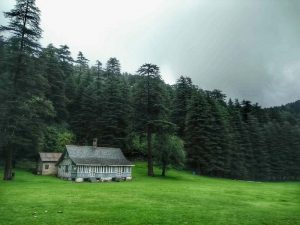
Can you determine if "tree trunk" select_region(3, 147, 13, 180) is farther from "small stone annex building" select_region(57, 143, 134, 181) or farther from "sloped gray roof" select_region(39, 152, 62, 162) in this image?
"sloped gray roof" select_region(39, 152, 62, 162)

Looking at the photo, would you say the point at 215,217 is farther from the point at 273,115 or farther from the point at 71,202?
the point at 273,115

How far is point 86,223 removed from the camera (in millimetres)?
14633

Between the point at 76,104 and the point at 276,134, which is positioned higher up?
the point at 76,104

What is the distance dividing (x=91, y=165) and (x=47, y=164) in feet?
27.3

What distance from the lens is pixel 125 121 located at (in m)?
69.9

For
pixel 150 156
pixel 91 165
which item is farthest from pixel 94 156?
pixel 150 156

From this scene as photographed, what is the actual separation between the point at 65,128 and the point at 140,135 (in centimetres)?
1664

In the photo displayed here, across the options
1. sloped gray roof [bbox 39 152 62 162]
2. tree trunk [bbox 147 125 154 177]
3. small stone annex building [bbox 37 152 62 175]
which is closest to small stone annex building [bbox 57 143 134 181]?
small stone annex building [bbox 37 152 62 175]

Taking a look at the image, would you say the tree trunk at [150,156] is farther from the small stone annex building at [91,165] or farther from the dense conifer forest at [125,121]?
the small stone annex building at [91,165]

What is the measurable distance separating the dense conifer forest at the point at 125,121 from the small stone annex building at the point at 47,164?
1687mm

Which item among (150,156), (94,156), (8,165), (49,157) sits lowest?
(8,165)

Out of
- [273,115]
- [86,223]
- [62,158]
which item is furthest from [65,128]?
[273,115]

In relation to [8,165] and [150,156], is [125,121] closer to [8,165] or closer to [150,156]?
[150,156]

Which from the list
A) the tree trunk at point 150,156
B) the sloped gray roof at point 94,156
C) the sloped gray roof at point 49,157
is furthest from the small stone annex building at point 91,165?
the tree trunk at point 150,156
